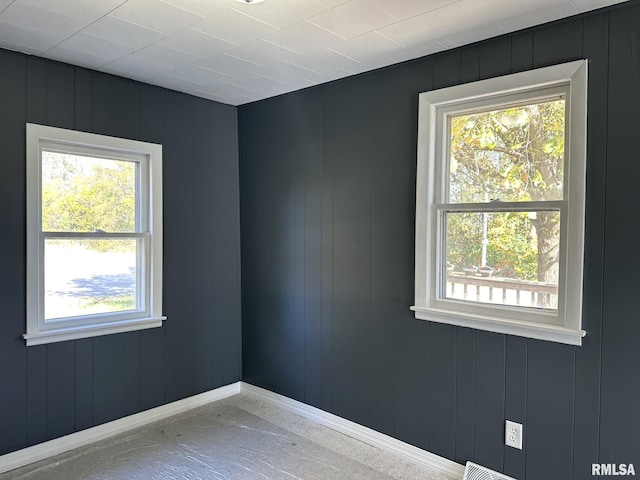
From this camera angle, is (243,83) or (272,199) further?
(272,199)

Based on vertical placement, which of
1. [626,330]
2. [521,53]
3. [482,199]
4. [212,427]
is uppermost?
[521,53]

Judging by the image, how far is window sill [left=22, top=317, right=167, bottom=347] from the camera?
2.63m

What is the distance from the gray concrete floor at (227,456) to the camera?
252 cm

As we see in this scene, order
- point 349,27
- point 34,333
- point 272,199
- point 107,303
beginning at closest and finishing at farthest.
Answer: point 349,27 → point 34,333 → point 107,303 → point 272,199

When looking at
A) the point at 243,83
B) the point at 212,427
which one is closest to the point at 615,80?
the point at 243,83

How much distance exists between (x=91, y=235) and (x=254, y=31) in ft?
5.67

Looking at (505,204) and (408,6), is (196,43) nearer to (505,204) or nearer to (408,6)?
(408,6)

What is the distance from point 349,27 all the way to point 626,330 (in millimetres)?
1940

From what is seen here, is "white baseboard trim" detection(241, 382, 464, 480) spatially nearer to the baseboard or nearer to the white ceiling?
the baseboard

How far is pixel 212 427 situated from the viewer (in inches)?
122

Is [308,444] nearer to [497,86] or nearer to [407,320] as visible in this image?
[407,320]

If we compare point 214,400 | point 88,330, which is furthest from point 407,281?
point 88,330

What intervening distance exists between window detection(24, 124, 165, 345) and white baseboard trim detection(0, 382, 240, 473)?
0.64 metres

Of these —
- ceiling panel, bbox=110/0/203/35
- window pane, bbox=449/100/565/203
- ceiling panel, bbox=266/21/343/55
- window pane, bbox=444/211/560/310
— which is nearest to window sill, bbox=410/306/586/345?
window pane, bbox=444/211/560/310
